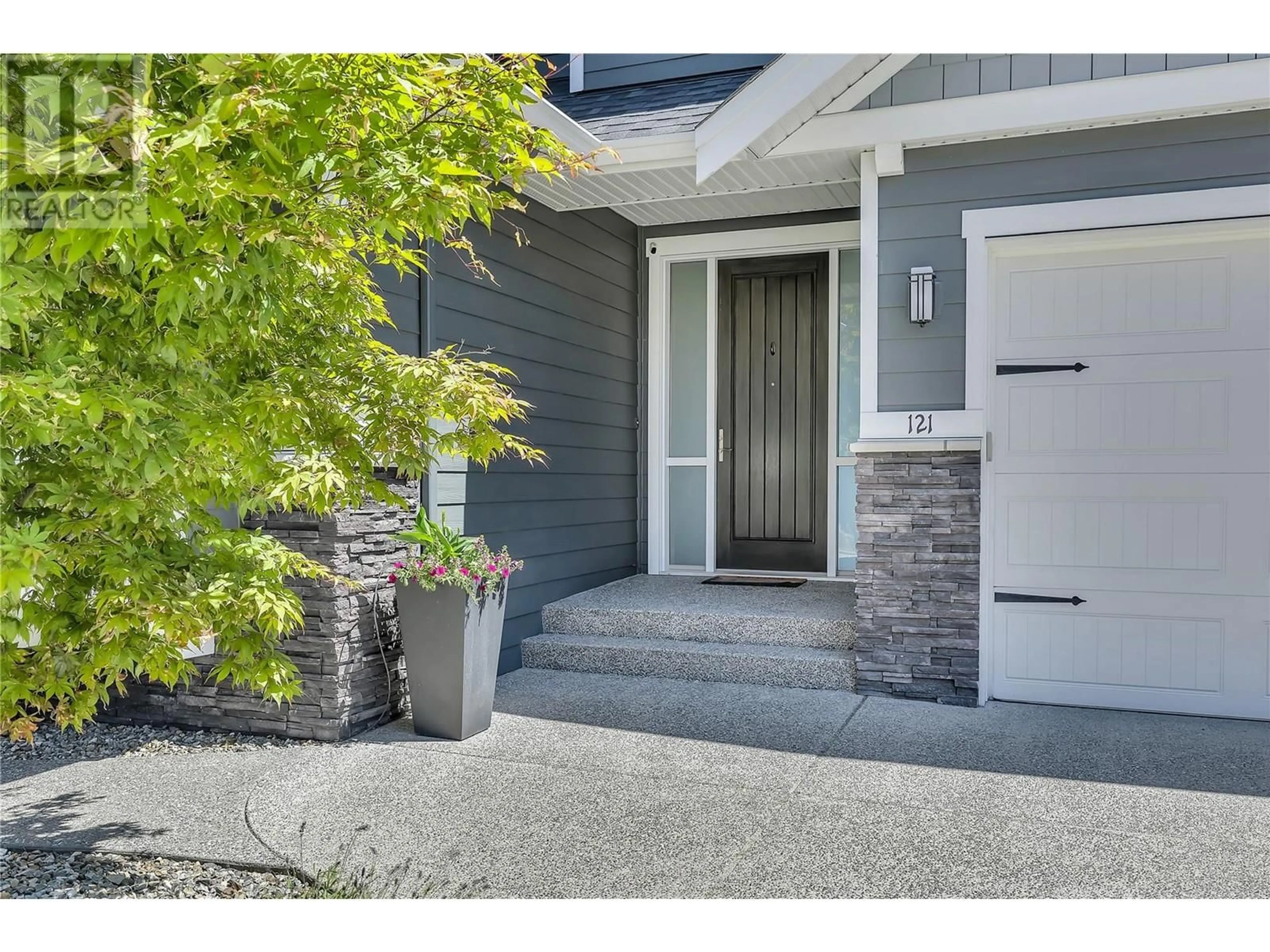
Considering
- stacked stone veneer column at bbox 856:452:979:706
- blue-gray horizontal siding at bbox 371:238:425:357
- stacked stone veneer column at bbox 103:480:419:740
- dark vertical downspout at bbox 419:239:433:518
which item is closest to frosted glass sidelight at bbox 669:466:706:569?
stacked stone veneer column at bbox 856:452:979:706

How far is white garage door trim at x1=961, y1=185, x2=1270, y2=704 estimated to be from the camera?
3939 millimetres

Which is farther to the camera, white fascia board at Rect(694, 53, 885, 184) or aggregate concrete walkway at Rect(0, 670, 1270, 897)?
white fascia board at Rect(694, 53, 885, 184)

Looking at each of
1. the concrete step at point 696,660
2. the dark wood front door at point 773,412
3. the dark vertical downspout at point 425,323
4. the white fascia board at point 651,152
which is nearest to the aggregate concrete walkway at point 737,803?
the concrete step at point 696,660

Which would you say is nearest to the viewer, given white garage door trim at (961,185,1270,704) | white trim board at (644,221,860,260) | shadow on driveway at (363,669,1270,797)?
shadow on driveway at (363,669,1270,797)

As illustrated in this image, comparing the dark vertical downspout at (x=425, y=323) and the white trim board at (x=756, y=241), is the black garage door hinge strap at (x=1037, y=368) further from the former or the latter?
the dark vertical downspout at (x=425, y=323)

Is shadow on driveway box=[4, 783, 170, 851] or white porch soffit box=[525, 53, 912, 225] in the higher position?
white porch soffit box=[525, 53, 912, 225]

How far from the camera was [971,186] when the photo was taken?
4.27 m

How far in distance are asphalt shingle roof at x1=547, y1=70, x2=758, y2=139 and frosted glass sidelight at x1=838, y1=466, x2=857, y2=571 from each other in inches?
96.6

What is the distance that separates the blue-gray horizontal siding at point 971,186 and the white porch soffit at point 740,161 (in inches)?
18.9

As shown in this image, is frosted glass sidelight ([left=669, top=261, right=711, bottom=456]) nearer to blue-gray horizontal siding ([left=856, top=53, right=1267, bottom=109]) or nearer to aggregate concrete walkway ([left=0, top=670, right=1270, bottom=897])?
blue-gray horizontal siding ([left=856, top=53, right=1267, bottom=109])

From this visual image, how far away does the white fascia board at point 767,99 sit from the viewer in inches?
160

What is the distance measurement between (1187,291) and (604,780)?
3.35 meters
